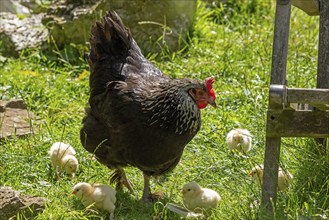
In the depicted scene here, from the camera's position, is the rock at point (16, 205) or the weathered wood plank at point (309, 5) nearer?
the rock at point (16, 205)

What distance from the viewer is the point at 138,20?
31.4 feet

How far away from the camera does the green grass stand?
5.80 meters

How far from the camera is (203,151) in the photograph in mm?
7238

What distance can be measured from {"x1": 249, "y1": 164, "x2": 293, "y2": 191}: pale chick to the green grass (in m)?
0.06

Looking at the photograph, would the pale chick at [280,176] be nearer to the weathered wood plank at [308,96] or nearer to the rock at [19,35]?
the weathered wood plank at [308,96]

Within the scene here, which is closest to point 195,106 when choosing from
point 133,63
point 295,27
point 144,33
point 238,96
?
point 133,63

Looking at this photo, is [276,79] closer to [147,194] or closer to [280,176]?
[280,176]

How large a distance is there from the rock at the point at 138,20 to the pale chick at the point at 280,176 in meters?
3.49

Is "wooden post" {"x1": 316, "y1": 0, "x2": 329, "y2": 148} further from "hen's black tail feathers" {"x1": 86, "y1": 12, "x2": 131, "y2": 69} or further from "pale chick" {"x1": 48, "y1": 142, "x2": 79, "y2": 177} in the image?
"pale chick" {"x1": 48, "y1": 142, "x2": 79, "y2": 177}

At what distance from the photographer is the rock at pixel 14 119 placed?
7.70 meters

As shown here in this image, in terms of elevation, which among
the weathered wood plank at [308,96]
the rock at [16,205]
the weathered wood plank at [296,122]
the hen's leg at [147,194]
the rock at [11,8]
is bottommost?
the rock at [16,205]

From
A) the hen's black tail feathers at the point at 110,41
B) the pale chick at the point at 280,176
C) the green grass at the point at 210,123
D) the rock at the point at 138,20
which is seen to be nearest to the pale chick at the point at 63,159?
the green grass at the point at 210,123

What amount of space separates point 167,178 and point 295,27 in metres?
4.15

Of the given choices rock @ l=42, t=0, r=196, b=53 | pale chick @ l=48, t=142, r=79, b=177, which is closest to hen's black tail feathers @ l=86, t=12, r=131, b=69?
pale chick @ l=48, t=142, r=79, b=177
